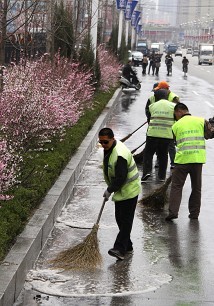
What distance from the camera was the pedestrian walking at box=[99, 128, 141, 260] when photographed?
797cm

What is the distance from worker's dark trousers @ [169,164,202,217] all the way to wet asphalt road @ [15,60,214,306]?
0.18 metres

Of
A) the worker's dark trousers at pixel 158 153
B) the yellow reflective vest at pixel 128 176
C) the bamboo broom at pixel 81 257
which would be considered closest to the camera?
the bamboo broom at pixel 81 257

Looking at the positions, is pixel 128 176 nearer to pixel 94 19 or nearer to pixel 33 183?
pixel 33 183

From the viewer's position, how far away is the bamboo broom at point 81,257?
311 inches

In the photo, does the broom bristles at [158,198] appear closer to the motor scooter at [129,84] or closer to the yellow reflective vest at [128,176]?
the yellow reflective vest at [128,176]

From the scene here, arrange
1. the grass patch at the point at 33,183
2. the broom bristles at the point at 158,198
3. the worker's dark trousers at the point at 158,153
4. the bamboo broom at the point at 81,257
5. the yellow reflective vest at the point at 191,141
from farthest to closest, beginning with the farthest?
the worker's dark trousers at the point at 158,153 < the broom bristles at the point at 158,198 < the yellow reflective vest at the point at 191,141 < the bamboo broom at the point at 81,257 < the grass patch at the point at 33,183

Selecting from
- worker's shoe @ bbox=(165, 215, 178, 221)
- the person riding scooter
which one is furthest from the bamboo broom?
the person riding scooter

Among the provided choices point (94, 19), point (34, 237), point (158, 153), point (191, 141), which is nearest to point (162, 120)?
point (158, 153)

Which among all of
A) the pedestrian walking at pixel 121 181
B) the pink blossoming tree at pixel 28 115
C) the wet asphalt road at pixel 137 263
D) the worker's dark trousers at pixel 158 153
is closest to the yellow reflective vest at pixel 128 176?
the pedestrian walking at pixel 121 181

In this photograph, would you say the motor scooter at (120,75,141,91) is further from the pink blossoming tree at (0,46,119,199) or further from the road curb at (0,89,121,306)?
the road curb at (0,89,121,306)

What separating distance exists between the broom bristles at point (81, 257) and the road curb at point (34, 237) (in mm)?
277

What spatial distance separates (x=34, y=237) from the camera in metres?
7.80

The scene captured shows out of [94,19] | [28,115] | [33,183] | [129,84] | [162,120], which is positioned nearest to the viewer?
[33,183]

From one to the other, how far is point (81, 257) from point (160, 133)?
4881mm
